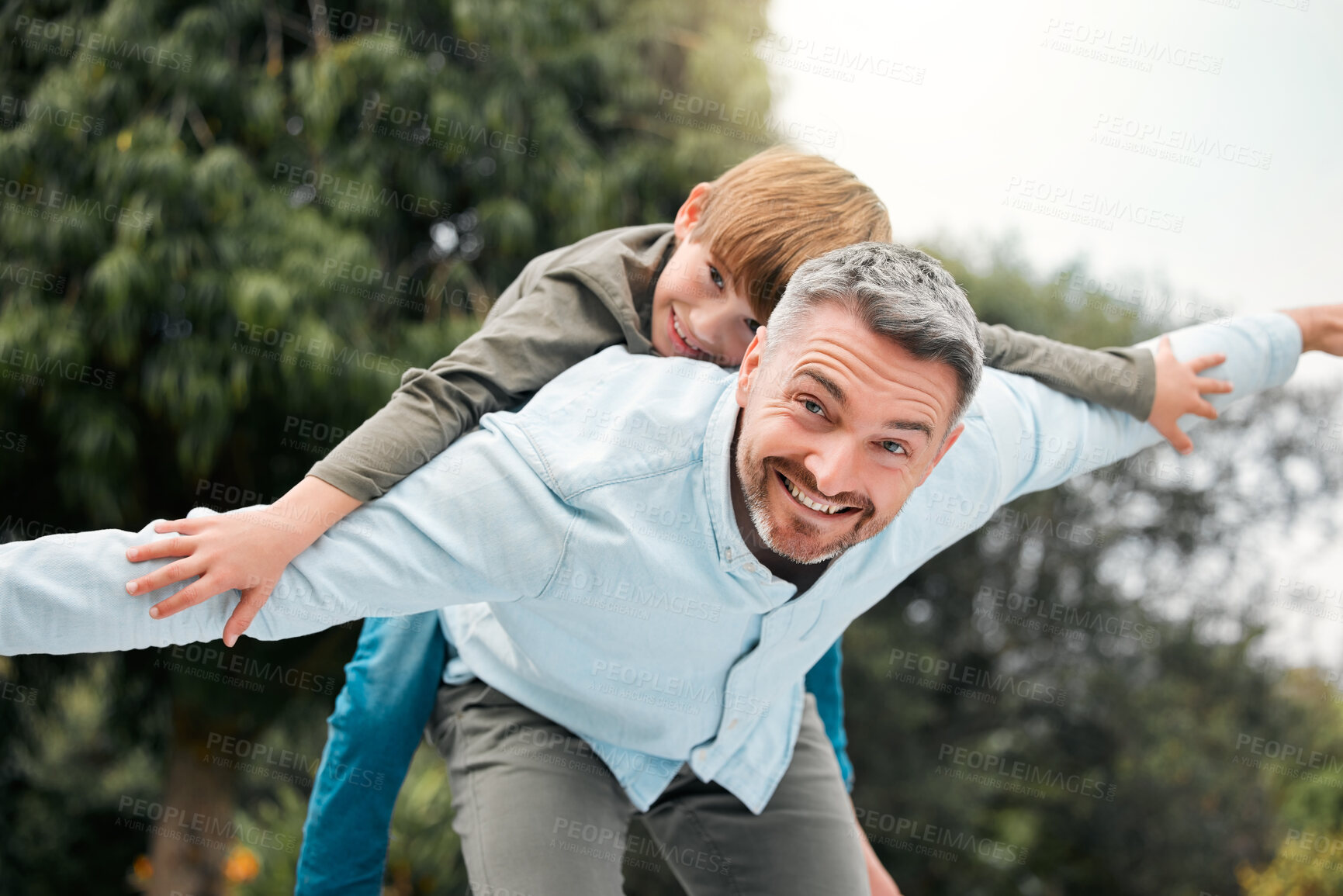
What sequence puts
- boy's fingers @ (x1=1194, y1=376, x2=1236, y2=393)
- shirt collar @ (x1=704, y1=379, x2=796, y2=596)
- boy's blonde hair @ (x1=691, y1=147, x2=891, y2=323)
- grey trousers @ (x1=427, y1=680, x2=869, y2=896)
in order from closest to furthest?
shirt collar @ (x1=704, y1=379, x2=796, y2=596) → grey trousers @ (x1=427, y1=680, x2=869, y2=896) → boy's blonde hair @ (x1=691, y1=147, x2=891, y2=323) → boy's fingers @ (x1=1194, y1=376, x2=1236, y2=393)

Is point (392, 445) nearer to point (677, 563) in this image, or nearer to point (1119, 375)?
point (677, 563)

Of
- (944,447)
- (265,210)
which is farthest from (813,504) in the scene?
(265,210)

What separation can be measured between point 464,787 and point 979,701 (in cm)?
679

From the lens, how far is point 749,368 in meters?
1.60

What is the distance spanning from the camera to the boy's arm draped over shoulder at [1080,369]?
6.46 feet

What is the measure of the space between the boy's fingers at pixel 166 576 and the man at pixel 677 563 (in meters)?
0.03

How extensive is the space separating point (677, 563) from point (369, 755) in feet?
2.50

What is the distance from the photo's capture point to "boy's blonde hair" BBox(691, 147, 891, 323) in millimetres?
1783

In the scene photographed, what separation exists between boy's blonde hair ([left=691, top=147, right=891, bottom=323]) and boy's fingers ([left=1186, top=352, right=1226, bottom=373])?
673 mm

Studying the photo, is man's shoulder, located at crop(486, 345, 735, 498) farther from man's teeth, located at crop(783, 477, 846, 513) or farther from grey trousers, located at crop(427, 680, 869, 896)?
grey trousers, located at crop(427, 680, 869, 896)

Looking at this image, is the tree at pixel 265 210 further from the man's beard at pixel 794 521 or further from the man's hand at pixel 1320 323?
the man's hand at pixel 1320 323

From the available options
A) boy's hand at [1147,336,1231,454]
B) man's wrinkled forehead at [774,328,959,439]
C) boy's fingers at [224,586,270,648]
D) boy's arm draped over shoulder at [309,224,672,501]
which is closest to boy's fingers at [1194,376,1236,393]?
boy's hand at [1147,336,1231,454]

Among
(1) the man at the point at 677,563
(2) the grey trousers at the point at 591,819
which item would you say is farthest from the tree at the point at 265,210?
(1) the man at the point at 677,563

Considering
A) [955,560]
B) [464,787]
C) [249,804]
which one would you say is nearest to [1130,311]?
[955,560]
